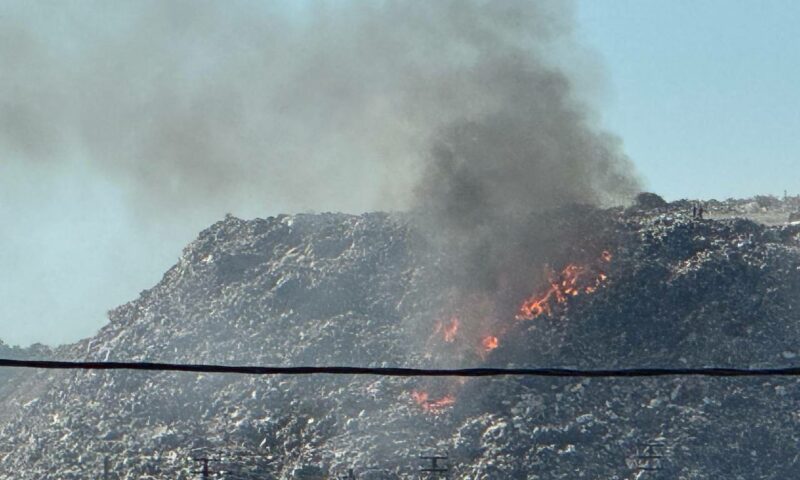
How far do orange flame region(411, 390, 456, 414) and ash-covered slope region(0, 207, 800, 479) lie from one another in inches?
2.3

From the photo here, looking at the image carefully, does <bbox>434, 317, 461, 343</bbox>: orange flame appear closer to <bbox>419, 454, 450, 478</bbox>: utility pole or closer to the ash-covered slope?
the ash-covered slope

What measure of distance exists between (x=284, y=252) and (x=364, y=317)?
515cm

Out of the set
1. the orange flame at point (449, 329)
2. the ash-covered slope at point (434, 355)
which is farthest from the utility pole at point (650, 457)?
the orange flame at point (449, 329)

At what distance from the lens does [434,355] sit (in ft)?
105

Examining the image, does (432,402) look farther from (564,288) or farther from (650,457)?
(650,457)

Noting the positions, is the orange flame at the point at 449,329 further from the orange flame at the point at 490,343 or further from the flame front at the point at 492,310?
the orange flame at the point at 490,343

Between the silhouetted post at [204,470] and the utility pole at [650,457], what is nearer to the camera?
the utility pole at [650,457]

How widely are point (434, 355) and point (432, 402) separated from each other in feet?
7.16

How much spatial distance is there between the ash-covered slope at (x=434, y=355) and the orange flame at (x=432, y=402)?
0.19ft

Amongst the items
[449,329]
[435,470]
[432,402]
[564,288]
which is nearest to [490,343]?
[449,329]

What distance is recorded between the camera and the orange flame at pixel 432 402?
2952cm

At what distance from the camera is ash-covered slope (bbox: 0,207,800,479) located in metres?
27.6

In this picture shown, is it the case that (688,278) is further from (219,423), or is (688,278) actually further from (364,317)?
(219,423)

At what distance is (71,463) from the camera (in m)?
30.1
